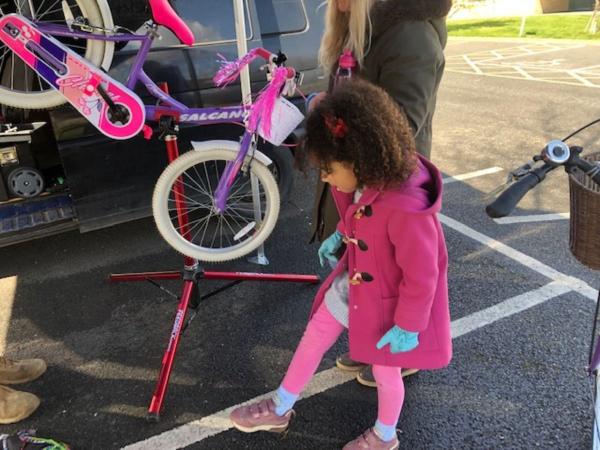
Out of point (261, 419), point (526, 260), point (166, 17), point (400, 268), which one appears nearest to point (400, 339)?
point (400, 268)

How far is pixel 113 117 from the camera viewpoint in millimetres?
2139

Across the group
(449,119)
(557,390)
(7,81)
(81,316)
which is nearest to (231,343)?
(81,316)

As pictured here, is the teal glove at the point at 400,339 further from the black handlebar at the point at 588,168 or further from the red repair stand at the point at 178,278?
the red repair stand at the point at 178,278

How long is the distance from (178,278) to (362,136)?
192 cm

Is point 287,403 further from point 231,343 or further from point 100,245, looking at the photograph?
point 100,245

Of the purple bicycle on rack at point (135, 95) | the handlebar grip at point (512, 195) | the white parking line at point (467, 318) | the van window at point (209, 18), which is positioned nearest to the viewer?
the handlebar grip at point (512, 195)

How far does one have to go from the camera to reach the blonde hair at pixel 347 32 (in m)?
1.94

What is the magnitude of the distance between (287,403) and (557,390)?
128cm

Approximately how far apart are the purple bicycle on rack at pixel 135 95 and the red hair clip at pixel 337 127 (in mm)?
811

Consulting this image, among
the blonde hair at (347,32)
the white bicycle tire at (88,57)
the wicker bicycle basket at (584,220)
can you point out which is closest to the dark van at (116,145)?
the white bicycle tire at (88,57)

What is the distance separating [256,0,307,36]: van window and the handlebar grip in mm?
2567

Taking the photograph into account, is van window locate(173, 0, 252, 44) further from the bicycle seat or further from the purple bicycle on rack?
the bicycle seat

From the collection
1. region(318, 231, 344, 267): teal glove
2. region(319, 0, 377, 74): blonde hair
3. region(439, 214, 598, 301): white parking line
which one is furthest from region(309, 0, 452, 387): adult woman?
region(439, 214, 598, 301): white parking line

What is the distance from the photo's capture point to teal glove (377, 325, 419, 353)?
1.69m
